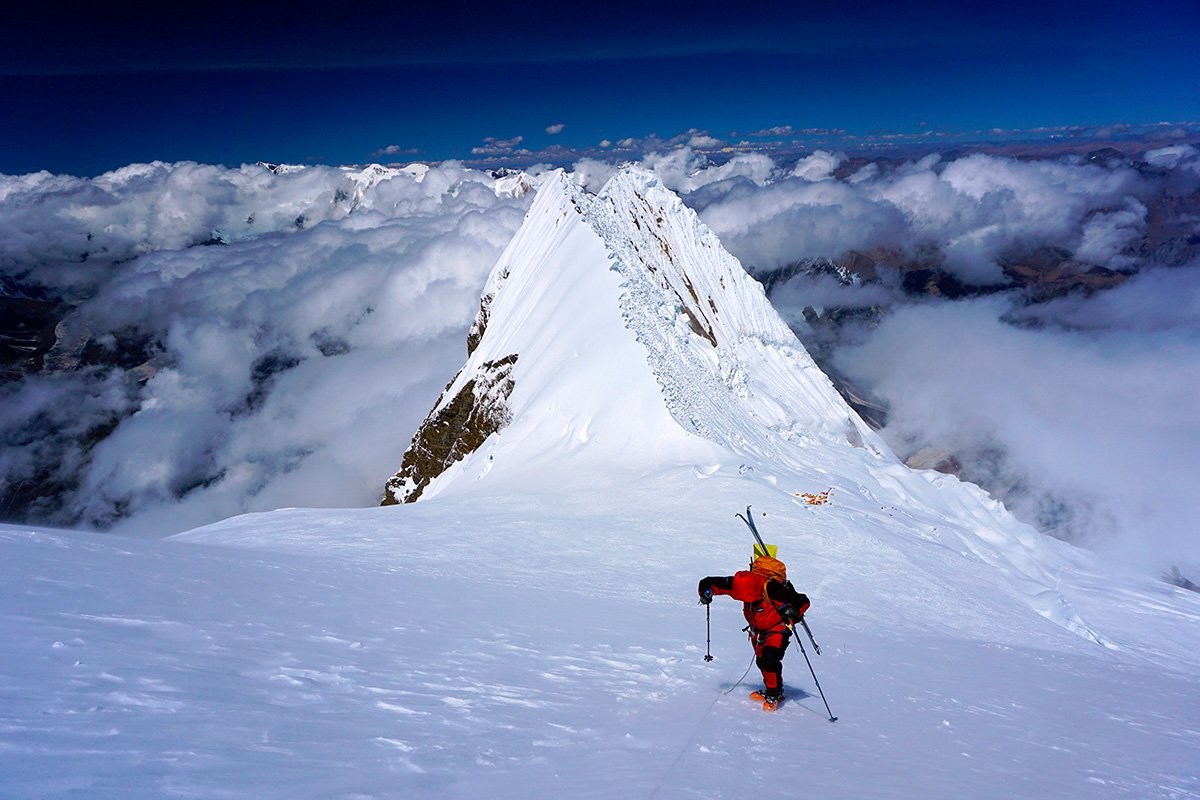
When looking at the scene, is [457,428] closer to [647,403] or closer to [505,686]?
[647,403]

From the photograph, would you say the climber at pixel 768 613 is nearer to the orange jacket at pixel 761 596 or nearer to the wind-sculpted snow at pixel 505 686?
the orange jacket at pixel 761 596

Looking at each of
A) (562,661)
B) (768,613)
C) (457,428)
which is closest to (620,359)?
(457,428)

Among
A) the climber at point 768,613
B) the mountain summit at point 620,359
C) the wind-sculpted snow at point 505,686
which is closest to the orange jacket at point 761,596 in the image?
the climber at point 768,613

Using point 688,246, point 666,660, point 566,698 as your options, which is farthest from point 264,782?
point 688,246

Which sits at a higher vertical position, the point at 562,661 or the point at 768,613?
the point at 768,613

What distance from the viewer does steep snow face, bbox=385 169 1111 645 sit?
69.8 feet

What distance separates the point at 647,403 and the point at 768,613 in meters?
16.5

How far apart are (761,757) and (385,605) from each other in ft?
16.6

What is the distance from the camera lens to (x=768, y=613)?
6.89 m

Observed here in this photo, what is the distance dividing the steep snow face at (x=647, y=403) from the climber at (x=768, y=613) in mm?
8385

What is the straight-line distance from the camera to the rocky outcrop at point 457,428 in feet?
104

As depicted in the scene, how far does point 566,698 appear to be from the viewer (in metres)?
6.20

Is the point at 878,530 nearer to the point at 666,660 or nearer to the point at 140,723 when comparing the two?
the point at 666,660

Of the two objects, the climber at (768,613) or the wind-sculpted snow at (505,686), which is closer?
the wind-sculpted snow at (505,686)
